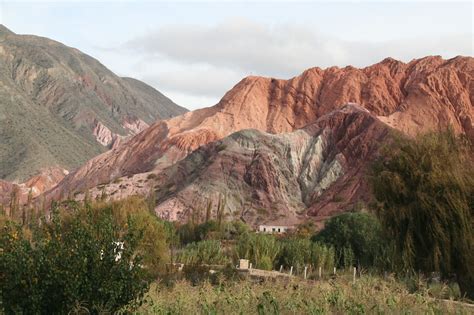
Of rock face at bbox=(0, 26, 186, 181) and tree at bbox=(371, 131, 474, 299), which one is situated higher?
rock face at bbox=(0, 26, 186, 181)

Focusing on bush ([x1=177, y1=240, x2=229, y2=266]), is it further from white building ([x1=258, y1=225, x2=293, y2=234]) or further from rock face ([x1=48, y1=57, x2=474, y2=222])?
rock face ([x1=48, y1=57, x2=474, y2=222])

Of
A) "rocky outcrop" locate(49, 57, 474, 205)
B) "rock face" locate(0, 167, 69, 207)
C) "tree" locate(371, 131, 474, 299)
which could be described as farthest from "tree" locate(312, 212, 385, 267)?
"rock face" locate(0, 167, 69, 207)

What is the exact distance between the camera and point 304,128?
358 ft

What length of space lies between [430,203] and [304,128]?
3399 inches

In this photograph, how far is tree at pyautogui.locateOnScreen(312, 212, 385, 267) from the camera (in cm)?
4600

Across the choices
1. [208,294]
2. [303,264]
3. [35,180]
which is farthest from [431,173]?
[35,180]

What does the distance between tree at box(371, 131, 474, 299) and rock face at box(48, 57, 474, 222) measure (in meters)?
64.0

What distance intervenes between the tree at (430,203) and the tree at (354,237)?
20383mm

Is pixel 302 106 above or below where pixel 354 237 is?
A: above

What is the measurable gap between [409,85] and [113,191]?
2237 inches

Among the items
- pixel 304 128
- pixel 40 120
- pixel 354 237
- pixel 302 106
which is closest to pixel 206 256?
pixel 354 237

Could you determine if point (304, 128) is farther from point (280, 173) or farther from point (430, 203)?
point (430, 203)

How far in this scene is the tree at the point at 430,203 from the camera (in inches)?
896

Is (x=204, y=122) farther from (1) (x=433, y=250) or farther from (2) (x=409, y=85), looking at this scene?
(1) (x=433, y=250)
